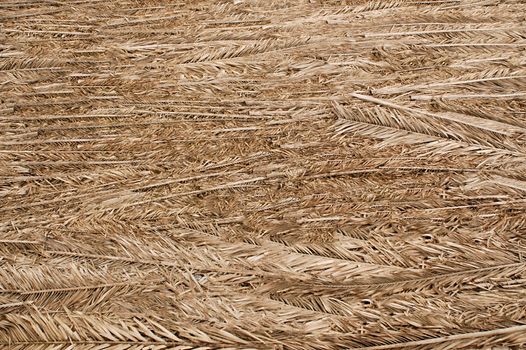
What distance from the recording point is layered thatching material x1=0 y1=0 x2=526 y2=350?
6.45ft

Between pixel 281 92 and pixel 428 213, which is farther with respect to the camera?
pixel 281 92

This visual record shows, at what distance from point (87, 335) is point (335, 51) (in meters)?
1.76

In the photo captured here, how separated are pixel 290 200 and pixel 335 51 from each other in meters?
0.91

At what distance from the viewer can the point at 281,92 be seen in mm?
2566

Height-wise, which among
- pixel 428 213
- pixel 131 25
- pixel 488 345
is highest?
pixel 131 25

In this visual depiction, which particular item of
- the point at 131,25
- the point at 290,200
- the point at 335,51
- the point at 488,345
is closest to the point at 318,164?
the point at 290,200

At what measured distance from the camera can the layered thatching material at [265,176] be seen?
1.97 metres

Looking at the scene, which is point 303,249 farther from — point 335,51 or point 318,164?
point 335,51

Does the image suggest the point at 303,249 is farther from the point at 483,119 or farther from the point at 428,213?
the point at 483,119

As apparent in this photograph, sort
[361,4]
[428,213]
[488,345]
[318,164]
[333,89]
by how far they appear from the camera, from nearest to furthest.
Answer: [488,345] → [428,213] → [318,164] → [333,89] → [361,4]

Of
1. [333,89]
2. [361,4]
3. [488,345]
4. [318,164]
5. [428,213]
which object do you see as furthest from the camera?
[361,4]

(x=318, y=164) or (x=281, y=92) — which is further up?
(x=281, y=92)

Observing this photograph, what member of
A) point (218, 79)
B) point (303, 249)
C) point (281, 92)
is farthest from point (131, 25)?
point (303, 249)

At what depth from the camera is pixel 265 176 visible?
2293mm
